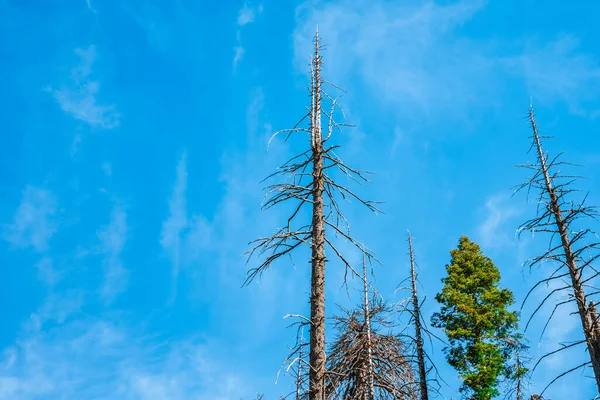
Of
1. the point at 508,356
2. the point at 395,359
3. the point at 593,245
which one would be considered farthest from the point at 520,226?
the point at 508,356

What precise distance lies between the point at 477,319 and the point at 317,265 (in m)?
14.7

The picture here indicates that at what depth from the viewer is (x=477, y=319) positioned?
2058cm

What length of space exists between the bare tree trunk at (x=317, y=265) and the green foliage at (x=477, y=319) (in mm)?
13059

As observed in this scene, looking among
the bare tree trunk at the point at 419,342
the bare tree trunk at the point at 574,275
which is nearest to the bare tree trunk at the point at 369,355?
the bare tree trunk at the point at 419,342

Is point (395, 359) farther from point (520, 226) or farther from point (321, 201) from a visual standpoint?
point (321, 201)

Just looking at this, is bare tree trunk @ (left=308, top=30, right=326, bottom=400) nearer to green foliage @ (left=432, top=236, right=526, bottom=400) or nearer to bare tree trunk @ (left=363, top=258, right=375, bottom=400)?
bare tree trunk @ (left=363, top=258, right=375, bottom=400)

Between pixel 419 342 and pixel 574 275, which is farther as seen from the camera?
pixel 419 342

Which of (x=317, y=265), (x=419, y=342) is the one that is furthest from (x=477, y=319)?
(x=317, y=265)

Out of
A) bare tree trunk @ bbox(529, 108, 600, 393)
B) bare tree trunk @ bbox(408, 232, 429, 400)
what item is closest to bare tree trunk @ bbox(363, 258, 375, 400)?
bare tree trunk @ bbox(408, 232, 429, 400)

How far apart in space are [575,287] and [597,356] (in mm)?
1290

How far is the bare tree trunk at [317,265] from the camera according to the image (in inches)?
297

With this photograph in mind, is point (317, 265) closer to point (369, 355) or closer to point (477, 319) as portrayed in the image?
point (369, 355)

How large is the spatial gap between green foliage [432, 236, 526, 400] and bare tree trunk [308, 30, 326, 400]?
1306cm

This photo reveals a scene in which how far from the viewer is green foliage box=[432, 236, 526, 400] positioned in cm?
1945
